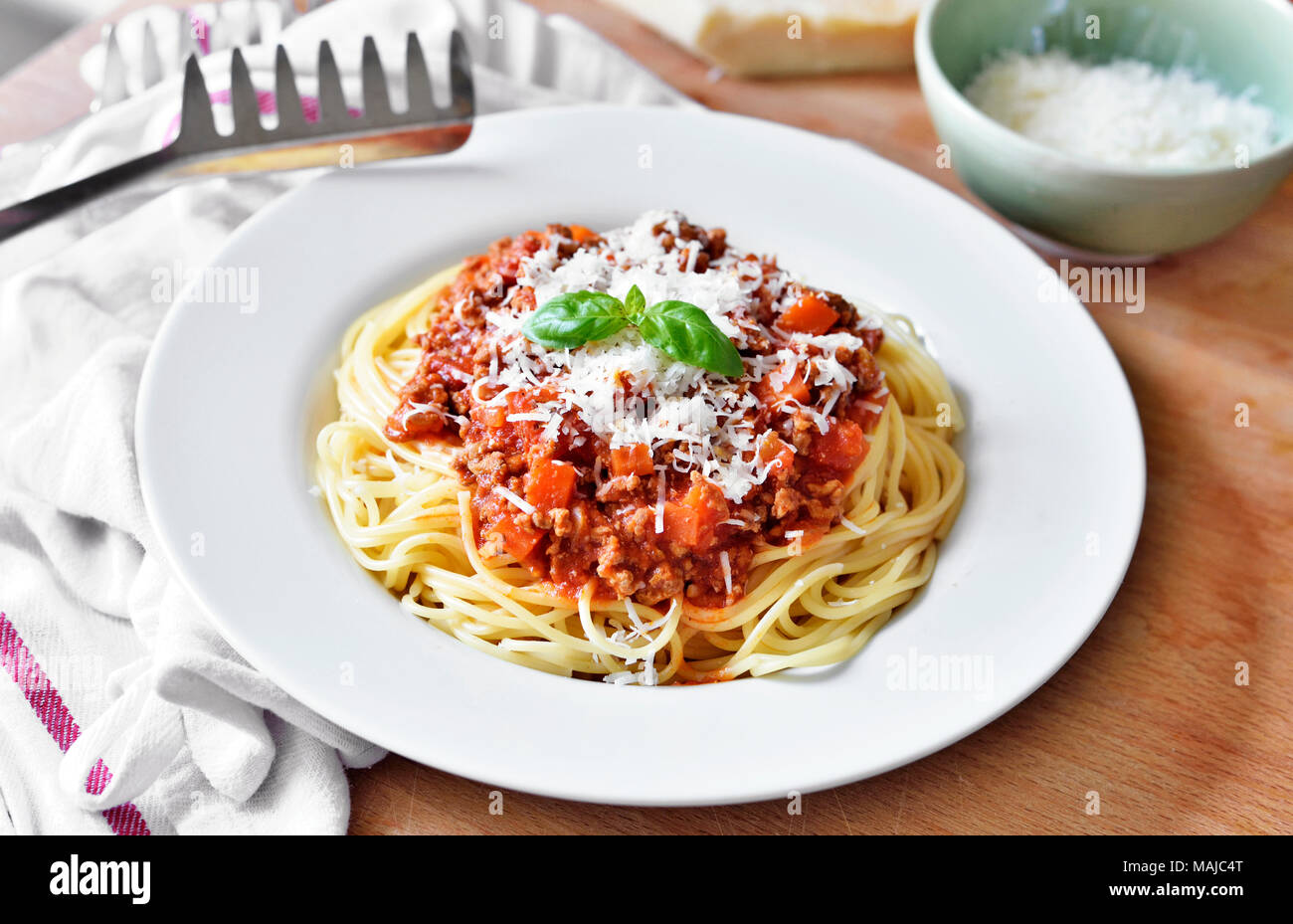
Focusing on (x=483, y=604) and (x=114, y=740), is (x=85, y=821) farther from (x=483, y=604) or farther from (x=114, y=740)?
(x=483, y=604)

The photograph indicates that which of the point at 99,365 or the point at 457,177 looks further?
the point at 457,177

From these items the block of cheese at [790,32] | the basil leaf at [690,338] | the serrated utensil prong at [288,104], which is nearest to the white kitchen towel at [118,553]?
the serrated utensil prong at [288,104]

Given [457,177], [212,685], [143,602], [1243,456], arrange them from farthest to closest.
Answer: [457,177] → [1243,456] → [143,602] → [212,685]

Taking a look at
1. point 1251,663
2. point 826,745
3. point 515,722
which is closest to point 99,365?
point 515,722

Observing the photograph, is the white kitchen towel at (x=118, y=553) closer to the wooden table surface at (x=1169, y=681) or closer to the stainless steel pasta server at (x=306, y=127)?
the stainless steel pasta server at (x=306, y=127)

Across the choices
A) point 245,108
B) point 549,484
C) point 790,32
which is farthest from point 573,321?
point 790,32

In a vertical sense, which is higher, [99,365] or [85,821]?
[99,365]

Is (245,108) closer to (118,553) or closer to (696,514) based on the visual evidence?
(118,553)

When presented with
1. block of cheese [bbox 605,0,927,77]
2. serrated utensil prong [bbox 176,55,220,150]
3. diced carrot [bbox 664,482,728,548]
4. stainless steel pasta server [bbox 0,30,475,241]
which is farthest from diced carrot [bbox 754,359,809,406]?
block of cheese [bbox 605,0,927,77]
